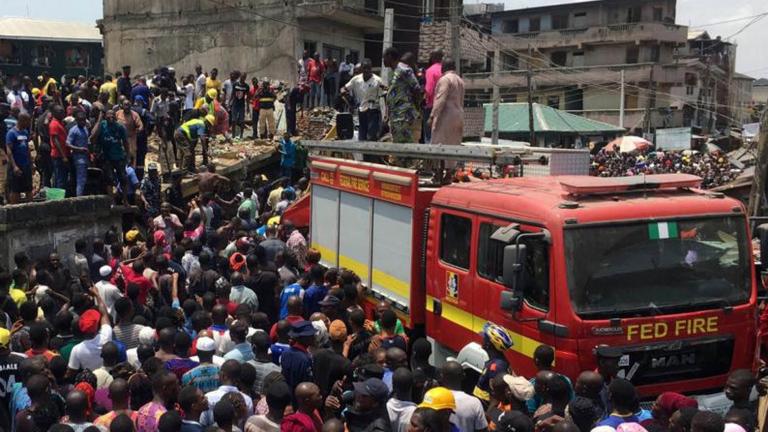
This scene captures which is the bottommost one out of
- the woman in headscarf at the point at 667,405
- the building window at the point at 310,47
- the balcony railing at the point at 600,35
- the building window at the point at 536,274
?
the woman in headscarf at the point at 667,405

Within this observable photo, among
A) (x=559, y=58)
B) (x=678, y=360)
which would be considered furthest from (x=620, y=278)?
(x=559, y=58)

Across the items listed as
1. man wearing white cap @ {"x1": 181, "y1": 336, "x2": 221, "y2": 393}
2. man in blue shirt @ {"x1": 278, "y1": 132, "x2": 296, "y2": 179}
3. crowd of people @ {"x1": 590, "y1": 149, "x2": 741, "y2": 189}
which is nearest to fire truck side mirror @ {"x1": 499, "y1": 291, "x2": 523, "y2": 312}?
man wearing white cap @ {"x1": 181, "y1": 336, "x2": 221, "y2": 393}

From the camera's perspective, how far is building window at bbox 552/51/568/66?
188 feet

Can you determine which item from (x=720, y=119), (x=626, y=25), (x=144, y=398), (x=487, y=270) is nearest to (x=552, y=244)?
(x=487, y=270)

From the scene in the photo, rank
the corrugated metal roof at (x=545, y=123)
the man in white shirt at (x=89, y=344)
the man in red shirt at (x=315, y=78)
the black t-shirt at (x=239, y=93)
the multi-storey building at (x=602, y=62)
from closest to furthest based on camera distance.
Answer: the man in white shirt at (x=89, y=344)
the black t-shirt at (x=239, y=93)
the man in red shirt at (x=315, y=78)
the corrugated metal roof at (x=545, y=123)
the multi-storey building at (x=602, y=62)

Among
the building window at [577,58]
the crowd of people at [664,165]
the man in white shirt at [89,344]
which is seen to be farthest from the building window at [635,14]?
the man in white shirt at [89,344]

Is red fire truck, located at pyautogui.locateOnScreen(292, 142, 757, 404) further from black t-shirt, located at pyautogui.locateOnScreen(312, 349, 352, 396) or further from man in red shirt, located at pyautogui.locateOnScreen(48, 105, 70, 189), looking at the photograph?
man in red shirt, located at pyautogui.locateOnScreen(48, 105, 70, 189)

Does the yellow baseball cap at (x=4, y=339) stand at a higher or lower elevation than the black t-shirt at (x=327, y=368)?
higher

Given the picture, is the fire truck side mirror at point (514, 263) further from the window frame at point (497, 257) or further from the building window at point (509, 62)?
the building window at point (509, 62)

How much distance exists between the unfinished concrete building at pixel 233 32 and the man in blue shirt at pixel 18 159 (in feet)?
48.2

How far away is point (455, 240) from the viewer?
23.6 ft

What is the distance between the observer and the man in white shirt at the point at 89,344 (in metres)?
6.25

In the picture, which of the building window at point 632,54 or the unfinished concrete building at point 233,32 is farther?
the building window at point 632,54

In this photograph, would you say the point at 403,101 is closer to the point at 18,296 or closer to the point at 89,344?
the point at 18,296
